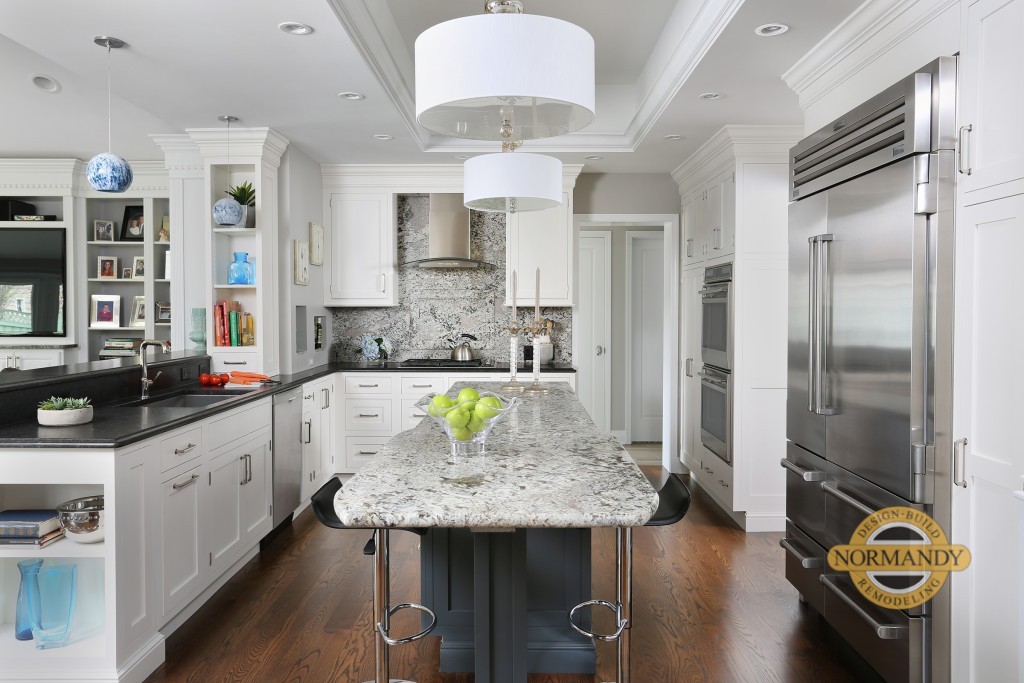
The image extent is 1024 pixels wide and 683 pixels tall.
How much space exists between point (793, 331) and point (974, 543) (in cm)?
122

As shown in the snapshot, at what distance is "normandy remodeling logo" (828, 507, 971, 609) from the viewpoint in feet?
6.79

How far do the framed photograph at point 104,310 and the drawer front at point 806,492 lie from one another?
5708 millimetres

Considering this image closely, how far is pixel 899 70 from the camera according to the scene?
2.38 m

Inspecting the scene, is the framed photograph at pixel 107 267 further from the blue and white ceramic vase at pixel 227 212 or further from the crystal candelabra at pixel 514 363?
the crystal candelabra at pixel 514 363

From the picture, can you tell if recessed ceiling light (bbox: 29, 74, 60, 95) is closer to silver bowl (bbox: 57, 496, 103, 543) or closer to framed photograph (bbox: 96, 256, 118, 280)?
framed photograph (bbox: 96, 256, 118, 280)

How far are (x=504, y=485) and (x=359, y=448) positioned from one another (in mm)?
3949

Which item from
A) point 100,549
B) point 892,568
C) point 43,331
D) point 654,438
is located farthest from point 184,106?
point 654,438

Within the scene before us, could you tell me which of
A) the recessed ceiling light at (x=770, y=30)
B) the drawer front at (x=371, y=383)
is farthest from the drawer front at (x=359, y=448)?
the recessed ceiling light at (x=770, y=30)

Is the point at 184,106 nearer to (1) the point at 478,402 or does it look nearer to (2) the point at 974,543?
(1) the point at 478,402

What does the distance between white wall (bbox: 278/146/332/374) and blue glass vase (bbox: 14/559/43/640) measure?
A: 96.7 inches

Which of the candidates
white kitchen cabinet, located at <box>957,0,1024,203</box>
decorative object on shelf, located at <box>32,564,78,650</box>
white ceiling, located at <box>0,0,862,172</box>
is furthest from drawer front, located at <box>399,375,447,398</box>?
white kitchen cabinet, located at <box>957,0,1024,203</box>

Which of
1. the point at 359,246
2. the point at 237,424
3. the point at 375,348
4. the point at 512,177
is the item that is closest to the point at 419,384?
the point at 375,348

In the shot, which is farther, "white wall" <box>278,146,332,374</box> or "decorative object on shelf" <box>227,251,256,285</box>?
"white wall" <box>278,146,332,374</box>

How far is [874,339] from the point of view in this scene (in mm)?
2311
